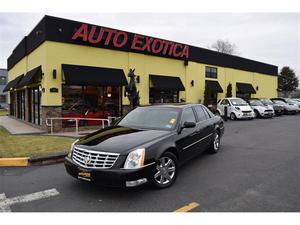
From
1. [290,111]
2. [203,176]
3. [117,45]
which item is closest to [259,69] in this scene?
[290,111]

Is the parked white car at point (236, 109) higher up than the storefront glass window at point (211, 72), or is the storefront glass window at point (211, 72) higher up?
the storefront glass window at point (211, 72)

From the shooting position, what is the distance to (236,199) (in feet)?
12.8

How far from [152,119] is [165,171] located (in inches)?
54.9

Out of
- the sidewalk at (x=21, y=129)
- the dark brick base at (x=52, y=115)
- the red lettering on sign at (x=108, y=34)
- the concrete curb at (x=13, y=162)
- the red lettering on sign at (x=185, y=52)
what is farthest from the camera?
the red lettering on sign at (x=185, y=52)

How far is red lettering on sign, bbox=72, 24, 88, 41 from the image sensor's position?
12.5 meters

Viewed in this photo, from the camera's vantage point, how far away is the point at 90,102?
13.6 m

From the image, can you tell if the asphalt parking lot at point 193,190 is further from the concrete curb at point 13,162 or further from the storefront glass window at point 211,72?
the storefront glass window at point 211,72

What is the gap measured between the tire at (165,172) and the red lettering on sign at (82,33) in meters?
10.2

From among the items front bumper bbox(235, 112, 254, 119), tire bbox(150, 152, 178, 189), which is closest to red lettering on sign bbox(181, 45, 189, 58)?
front bumper bbox(235, 112, 254, 119)

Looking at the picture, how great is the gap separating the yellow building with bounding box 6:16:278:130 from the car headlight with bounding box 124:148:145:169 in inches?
349

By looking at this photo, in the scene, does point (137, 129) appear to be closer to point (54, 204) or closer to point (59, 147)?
Result: point (54, 204)

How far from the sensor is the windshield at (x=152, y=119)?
5215mm

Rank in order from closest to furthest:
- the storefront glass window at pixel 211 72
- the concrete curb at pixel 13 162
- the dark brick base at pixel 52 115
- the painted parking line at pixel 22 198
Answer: the painted parking line at pixel 22 198 < the concrete curb at pixel 13 162 < the dark brick base at pixel 52 115 < the storefront glass window at pixel 211 72

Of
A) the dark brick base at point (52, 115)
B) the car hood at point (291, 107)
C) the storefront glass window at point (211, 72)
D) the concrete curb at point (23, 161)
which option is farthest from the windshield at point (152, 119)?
the car hood at point (291, 107)
